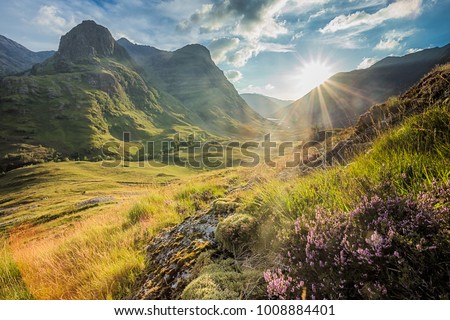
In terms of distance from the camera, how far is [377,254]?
7.15ft

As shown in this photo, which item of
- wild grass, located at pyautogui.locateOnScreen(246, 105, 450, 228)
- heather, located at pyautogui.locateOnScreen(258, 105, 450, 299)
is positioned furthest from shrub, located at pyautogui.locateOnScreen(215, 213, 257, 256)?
heather, located at pyautogui.locateOnScreen(258, 105, 450, 299)

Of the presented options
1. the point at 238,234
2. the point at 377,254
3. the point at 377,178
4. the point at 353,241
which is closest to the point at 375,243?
the point at 377,254

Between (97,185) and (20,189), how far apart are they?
2944cm

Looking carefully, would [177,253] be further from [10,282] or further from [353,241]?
[10,282]

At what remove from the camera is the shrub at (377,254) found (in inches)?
79.0

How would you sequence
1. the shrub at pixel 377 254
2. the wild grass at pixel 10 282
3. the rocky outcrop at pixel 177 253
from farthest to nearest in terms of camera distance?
the wild grass at pixel 10 282, the rocky outcrop at pixel 177 253, the shrub at pixel 377 254

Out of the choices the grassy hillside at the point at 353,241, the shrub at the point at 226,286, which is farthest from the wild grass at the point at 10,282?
the grassy hillside at the point at 353,241

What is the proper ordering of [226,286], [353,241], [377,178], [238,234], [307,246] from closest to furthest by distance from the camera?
[353,241] → [307,246] → [226,286] → [377,178] → [238,234]

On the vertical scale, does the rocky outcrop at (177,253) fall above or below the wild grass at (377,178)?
below

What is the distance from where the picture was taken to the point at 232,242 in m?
3.93

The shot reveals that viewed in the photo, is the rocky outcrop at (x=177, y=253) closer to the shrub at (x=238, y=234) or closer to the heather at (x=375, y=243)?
the shrub at (x=238, y=234)
